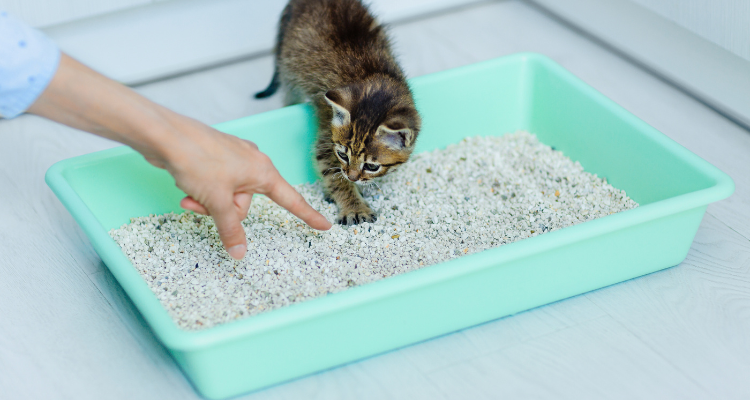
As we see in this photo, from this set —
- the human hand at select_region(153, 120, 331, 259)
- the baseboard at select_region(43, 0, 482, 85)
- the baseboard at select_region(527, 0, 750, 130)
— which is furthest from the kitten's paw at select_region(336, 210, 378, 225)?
A: the baseboard at select_region(527, 0, 750, 130)

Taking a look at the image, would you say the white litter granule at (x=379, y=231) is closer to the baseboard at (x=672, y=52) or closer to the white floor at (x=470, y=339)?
the white floor at (x=470, y=339)

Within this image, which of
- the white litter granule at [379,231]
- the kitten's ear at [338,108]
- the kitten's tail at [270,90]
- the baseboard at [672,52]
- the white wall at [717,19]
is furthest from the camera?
the kitten's tail at [270,90]

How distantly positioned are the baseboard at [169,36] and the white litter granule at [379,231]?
802 mm

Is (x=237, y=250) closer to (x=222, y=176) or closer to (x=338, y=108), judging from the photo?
(x=222, y=176)

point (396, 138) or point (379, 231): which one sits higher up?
point (396, 138)

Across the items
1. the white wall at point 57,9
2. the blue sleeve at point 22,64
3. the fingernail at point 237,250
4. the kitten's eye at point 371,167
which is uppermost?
the blue sleeve at point 22,64

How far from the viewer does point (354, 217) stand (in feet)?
5.24

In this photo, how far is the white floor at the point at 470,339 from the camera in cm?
123

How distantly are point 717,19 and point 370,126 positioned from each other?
3.37ft

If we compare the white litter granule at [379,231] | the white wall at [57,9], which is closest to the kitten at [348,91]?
the white litter granule at [379,231]

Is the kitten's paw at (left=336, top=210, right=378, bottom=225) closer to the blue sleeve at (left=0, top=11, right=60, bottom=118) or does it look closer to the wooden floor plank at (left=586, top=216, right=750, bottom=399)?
the wooden floor plank at (left=586, top=216, right=750, bottom=399)

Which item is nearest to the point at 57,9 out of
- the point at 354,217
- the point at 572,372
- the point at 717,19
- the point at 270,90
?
the point at 270,90

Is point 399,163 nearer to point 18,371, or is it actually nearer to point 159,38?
point 18,371

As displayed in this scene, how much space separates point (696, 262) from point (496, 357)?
0.54 metres
